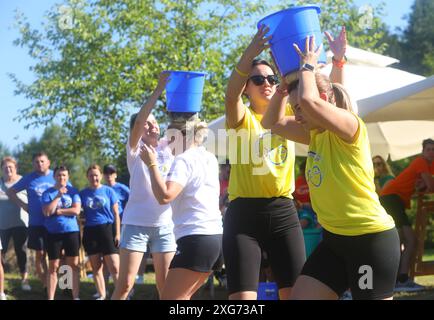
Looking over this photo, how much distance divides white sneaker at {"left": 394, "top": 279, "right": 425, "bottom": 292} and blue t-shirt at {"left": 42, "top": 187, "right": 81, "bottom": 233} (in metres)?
4.32

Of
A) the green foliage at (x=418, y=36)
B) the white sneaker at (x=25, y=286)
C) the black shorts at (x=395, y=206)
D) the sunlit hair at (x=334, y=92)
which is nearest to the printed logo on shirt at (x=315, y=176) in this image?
the sunlit hair at (x=334, y=92)

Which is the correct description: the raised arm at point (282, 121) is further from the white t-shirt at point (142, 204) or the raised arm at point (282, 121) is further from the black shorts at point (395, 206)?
the black shorts at point (395, 206)

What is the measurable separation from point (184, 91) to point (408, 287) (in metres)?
5.40

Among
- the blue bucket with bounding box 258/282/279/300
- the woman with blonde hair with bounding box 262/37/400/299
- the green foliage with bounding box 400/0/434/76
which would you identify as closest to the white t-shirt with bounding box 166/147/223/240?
the woman with blonde hair with bounding box 262/37/400/299

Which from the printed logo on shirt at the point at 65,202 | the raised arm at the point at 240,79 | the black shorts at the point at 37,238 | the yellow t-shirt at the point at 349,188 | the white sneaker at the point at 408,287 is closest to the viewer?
the yellow t-shirt at the point at 349,188

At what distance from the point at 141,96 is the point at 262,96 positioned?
1203cm

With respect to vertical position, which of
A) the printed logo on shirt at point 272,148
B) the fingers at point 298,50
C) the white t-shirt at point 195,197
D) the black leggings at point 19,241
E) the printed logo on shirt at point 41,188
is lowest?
the black leggings at point 19,241

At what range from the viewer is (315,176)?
3.94 meters

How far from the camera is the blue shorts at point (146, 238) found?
238 inches

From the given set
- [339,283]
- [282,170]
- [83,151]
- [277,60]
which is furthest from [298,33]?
[83,151]

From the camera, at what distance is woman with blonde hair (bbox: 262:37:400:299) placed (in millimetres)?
3764

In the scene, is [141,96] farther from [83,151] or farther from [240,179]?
[240,179]

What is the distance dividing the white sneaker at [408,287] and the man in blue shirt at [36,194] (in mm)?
4766

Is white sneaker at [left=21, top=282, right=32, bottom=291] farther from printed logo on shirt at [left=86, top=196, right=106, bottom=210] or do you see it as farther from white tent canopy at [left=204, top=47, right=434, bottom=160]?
white tent canopy at [left=204, top=47, right=434, bottom=160]
